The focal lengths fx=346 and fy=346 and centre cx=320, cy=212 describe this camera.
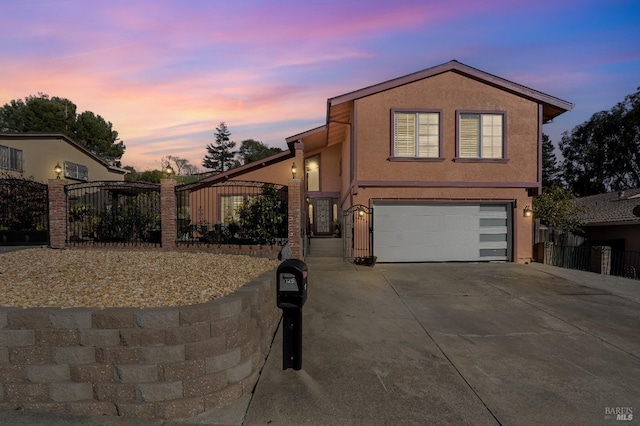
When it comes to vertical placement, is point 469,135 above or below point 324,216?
above

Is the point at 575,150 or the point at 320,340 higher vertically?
the point at 575,150

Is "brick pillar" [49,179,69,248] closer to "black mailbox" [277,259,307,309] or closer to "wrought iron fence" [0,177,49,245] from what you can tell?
"wrought iron fence" [0,177,49,245]

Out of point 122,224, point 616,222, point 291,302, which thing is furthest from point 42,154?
point 616,222

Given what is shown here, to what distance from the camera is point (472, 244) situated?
500 inches

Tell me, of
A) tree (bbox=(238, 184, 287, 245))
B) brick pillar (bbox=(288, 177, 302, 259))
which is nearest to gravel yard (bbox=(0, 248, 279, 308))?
brick pillar (bbox=(288, 177, 302, 259))

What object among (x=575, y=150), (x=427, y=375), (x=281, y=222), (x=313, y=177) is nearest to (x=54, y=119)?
(x=313, y=177)

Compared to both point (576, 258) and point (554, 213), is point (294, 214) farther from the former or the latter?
point (554, 213)

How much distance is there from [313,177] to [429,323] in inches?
537

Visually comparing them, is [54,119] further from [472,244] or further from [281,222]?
[472,244]

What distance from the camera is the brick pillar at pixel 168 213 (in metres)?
9.88

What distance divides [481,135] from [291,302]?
1137cm

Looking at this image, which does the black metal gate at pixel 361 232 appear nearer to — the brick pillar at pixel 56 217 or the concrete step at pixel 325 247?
the concrete step at pixel 325 247

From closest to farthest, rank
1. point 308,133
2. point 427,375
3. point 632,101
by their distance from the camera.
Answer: point 427,375, point 308,133, point 632,101

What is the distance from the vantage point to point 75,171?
81.4ft
